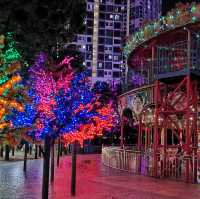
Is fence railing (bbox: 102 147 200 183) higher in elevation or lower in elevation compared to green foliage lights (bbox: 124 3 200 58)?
lower

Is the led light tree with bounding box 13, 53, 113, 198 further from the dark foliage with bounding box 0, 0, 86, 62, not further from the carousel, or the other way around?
the carousel

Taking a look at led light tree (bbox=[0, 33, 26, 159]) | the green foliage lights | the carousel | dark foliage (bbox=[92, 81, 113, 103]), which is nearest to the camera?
led light tree (bbox=[0, 33, 26, 159])

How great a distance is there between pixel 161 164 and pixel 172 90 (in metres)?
4.24

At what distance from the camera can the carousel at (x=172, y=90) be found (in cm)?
2003

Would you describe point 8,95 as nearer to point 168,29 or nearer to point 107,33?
point 168,29

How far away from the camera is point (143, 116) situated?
86.1 feet

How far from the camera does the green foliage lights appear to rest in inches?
794

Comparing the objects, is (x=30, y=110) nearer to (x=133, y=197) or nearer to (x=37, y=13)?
(x=37, y=13)

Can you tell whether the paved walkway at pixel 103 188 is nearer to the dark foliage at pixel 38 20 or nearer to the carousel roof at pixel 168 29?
the dark foliage at pixel 38 20

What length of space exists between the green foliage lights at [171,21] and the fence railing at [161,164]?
19.0 feet

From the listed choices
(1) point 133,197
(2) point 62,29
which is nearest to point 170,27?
(2) point 62,29

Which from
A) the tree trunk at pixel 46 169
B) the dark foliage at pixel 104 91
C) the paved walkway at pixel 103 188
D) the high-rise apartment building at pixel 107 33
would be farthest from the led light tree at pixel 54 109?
the high-rise apartment building at pixel 107 33

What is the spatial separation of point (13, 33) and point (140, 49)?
12.9 meters

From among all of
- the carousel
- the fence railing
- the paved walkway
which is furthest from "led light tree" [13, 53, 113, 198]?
the carousel
